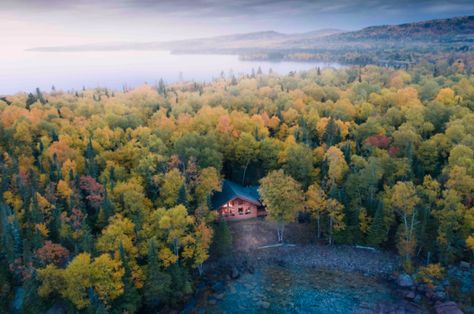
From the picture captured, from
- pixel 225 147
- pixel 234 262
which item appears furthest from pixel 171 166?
pixel 234 262

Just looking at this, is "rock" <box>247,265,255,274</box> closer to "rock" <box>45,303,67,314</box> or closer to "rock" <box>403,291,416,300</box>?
"rock" <box>403,291,416,300</box>

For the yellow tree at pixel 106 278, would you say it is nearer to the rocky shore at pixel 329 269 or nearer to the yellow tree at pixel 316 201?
the rocky shore at pixel 329 269

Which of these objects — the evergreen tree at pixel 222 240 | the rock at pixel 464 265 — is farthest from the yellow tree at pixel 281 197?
the rock at pixel 464 265

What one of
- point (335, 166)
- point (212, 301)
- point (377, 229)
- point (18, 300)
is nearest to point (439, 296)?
point (377, 229)

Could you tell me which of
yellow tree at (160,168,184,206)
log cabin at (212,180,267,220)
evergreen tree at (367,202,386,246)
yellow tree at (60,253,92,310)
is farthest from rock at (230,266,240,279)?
evergreen tree at (367,202,386,246)

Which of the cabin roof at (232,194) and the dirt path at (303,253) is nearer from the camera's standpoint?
the dirt path at (303,253)

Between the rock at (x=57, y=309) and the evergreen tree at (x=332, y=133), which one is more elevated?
the evergreen tree at (x=332, y=133)
